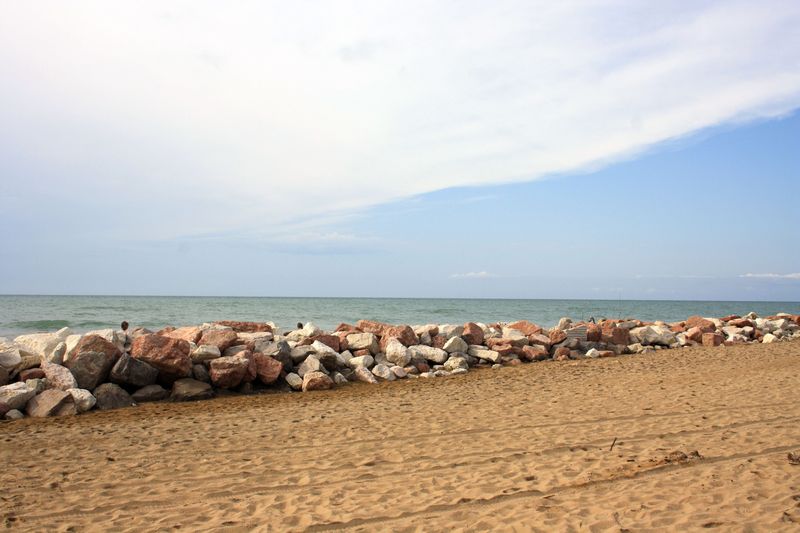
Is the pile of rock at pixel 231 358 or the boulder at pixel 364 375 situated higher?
the pile of rock at pixel 231 358

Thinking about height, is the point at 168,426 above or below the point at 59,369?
below

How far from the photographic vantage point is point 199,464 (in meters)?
6.28

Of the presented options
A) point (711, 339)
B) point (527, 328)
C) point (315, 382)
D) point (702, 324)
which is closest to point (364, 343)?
point (315, 382)

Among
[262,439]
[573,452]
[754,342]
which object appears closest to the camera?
[573,452]

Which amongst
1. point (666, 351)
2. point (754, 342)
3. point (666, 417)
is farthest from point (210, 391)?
point (754, 342)

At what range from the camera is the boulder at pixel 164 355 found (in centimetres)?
1026

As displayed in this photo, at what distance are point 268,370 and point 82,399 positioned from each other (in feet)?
10.3

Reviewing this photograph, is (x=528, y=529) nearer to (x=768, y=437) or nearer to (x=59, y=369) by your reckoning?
(x=768, y=437)

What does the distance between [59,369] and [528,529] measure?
8306mm

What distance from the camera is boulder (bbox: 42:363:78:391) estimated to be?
9.29 m

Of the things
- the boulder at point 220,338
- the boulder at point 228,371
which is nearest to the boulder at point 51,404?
the boulder at point 228,371

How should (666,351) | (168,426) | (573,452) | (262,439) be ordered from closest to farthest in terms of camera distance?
(573,452) → (262,439) → (168,426) → (666,351)

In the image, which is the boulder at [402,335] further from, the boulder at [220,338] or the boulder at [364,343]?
the boulder at [220,338]

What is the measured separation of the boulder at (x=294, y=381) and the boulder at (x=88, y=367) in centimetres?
310
